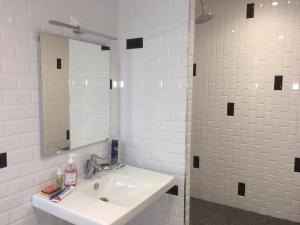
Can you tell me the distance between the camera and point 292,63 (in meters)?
2.20

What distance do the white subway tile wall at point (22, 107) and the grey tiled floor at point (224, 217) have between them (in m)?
1.49

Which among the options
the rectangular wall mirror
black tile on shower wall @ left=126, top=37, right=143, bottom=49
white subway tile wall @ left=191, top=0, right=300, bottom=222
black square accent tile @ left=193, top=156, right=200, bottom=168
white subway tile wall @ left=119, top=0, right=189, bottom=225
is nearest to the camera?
the rectangular wall mirror

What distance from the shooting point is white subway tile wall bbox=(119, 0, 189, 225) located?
1652 mm

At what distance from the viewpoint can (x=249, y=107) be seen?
2.41m

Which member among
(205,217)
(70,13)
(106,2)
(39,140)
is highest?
(106,2)

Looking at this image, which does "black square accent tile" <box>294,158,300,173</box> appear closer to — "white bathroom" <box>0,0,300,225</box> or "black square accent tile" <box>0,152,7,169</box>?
"white bathroom" <box>0,0,300,225</box>

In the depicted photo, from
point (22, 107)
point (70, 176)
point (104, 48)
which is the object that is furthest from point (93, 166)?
point (104, 48)

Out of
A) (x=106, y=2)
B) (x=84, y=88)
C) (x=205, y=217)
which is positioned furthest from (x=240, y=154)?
(x=106, y=2)

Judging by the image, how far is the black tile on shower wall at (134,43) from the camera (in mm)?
1786

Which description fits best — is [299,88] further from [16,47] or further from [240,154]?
[16,47]

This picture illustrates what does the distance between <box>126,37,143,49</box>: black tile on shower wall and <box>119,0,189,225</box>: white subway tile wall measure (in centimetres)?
3

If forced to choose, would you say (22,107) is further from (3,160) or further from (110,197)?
(110,197)

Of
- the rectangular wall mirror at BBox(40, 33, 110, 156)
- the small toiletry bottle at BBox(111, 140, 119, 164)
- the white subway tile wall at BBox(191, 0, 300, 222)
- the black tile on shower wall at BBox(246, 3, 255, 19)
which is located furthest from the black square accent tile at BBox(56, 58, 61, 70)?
the black tile on shower wall at BBox(246, 3, 255, 19)

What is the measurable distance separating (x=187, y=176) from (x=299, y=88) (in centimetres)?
130
